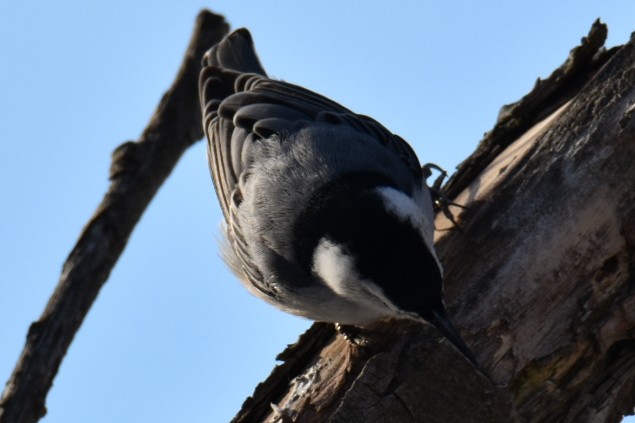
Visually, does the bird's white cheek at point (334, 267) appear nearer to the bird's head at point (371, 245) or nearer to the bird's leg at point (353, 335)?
the bird's head at point (371, 245)

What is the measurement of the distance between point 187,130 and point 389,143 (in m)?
1.05

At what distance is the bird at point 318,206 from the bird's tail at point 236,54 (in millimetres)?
284

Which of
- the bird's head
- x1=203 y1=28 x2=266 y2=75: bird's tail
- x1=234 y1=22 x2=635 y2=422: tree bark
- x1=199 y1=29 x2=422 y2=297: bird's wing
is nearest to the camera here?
the bird's head

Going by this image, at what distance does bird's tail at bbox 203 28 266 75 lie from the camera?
5.32m

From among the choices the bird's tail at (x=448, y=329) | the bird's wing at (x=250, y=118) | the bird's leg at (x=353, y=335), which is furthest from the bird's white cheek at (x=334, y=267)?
the bird's wing at (x=250, y=118)

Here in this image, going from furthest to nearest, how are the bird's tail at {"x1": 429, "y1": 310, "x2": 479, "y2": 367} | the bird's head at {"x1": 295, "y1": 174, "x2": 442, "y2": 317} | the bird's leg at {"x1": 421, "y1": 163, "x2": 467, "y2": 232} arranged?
the bird's leg at {"x1": 421, "y1": 163, "x2": 467, "y2": 232} → the bird's head at {"x1": 295, "y1": 174, "x2": 442, "y2": 317} → the bird's tail at {"x1": 429, "y1": 310, "x2": 479, "y2": 367}

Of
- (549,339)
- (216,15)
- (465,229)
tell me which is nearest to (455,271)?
(465,229)

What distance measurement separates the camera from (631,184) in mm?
3682

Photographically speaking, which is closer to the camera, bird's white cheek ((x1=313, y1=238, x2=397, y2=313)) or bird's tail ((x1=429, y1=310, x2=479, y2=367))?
bird's tail ((x1=429, y1=310, x2=479, y2=367))

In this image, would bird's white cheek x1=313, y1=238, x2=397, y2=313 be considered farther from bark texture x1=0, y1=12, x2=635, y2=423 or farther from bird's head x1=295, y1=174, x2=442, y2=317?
bark texture x1=0, y1=12, x2=635, y2=423

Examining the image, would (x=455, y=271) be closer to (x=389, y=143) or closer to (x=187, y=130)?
(x=389, y=143)

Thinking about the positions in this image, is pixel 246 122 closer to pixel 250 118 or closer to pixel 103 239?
pixel 250 118

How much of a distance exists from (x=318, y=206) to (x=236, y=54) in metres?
1.84

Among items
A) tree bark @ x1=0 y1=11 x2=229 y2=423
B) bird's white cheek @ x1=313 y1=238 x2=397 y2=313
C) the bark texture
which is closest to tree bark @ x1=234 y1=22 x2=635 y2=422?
the bark texture
